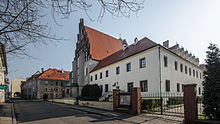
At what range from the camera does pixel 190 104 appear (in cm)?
772

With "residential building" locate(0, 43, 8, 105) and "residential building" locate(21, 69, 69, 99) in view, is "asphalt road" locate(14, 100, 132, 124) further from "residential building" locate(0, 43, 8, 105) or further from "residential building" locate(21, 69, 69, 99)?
"residential building" locate(21, 69, 69, 99)

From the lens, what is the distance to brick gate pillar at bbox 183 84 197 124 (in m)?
7.49

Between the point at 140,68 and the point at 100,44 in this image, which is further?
the point at 100,44

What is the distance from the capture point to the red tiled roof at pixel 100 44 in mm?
34531

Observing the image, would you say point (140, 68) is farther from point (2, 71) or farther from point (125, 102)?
point (2, 71)

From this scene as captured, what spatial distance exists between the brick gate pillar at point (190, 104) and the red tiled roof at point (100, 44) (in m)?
26.7

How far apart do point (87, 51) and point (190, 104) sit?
93.9ft

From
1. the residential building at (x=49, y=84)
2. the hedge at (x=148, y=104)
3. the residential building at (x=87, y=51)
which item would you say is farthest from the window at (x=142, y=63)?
the residential building at (x=49, y=84)

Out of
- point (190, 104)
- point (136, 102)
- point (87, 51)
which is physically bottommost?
point (136, 102)

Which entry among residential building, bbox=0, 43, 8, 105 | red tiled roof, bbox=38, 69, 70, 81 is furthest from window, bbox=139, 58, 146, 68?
red tiled roof, bbox=38, 69, 70, 81

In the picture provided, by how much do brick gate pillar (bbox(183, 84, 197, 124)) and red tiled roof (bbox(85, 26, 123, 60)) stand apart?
87.4 ft

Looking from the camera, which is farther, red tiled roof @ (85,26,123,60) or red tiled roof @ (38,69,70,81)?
red tiled roof @ (38,69,70,81)

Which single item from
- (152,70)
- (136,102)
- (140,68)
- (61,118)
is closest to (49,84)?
(140,68)

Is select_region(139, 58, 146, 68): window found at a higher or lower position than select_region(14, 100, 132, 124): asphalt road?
higher
